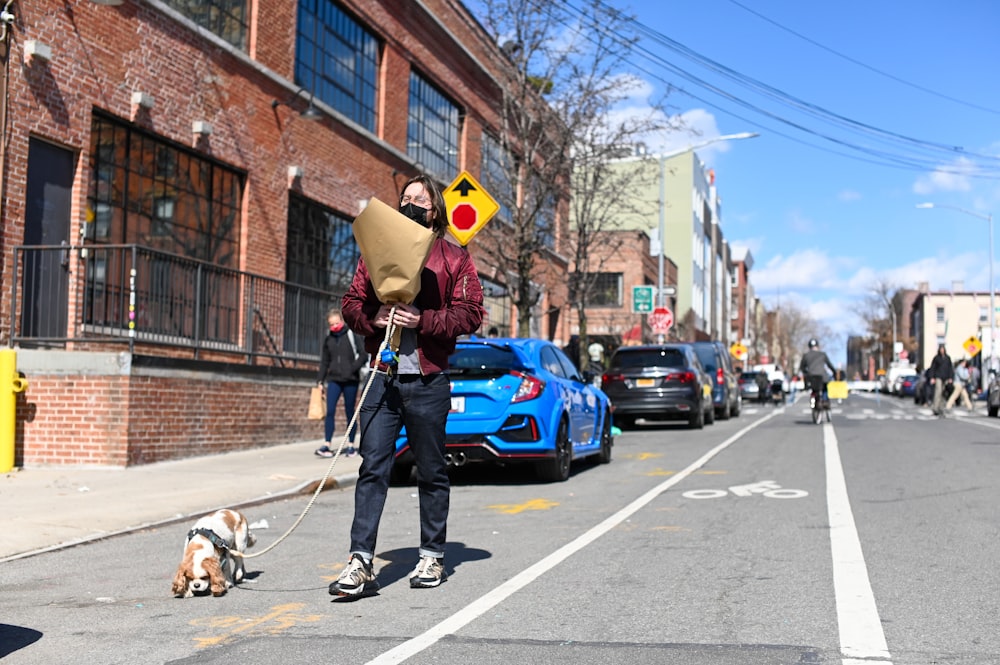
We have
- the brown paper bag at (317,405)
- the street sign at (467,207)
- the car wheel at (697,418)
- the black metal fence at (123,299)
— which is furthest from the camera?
the car wheel at (697,418)

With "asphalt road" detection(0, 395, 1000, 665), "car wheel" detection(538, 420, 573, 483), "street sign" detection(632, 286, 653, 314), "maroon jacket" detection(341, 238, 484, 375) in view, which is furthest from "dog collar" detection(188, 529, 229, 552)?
"street sign" detection(632, 286, 653, 314)

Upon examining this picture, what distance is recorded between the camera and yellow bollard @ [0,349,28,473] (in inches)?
464

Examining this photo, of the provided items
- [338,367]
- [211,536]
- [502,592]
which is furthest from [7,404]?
[502,592]

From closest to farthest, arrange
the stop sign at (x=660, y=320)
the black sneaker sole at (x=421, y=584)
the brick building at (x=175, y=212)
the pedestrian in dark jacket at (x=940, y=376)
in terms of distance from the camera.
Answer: the black sneaker sole at (x=421, y=584)
the brick building at (x=175, y=212)
the pedestrian in dark jacket at (x=940, y=376)
the stop sign at (x=660, y=320)

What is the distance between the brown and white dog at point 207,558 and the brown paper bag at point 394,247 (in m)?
1.62

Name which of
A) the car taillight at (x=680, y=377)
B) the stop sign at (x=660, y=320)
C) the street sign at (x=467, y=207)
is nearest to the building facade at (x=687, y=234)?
the stop sign at (x=660, y=320)

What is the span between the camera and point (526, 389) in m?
11.0

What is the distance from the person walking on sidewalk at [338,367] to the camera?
46.4ft

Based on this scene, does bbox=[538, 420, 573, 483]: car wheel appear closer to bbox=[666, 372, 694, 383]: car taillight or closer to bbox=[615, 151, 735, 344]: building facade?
bbox=[666, 372, 694, 383]: car taillight

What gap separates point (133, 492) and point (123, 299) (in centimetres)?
345

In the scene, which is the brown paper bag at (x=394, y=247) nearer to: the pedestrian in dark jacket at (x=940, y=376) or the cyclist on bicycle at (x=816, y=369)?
the cyclist on bicycle at (x=816, y=369)

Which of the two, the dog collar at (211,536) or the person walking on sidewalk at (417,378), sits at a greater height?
the person walking on sidewalk at (417,378)

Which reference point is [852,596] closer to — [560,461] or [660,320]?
[560,461]

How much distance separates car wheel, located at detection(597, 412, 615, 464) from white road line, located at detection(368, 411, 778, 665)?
329 centimetres
